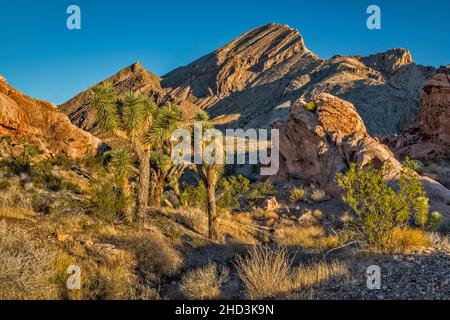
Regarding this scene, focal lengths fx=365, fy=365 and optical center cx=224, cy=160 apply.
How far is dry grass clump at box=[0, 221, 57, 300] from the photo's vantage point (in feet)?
16.5

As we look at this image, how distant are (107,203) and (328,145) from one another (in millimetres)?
10172

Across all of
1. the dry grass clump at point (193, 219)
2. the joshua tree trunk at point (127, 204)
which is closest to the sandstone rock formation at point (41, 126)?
the joshua tree trunk at point (127, 204)

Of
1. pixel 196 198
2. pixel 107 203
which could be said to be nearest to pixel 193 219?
pixel 196 198

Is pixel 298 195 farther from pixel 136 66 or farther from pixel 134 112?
pixel 136 66

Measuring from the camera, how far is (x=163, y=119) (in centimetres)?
1200

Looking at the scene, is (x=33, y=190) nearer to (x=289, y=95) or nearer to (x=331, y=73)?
(x=289, y=95)

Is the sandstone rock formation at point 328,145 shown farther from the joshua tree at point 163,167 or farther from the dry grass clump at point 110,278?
the dry grass clump at point 110,278

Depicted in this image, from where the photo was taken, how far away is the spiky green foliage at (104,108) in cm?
1070

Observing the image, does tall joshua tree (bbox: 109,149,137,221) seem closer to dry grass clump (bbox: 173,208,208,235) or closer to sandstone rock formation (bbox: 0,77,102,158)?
dry grass clump (bbox: 173,208,208,235)

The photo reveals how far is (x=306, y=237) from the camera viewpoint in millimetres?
11688

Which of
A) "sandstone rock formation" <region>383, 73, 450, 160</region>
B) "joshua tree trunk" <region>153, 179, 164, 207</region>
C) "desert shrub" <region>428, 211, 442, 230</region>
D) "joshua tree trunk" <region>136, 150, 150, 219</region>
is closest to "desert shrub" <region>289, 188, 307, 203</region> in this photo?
"joshua tree trunk" <region>153, 179, 164, 207</region>

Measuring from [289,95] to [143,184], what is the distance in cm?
6207

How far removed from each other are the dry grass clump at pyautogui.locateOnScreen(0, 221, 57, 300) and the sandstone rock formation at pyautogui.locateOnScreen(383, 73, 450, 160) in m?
21.6

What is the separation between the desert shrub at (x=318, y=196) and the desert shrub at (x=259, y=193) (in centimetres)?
228
